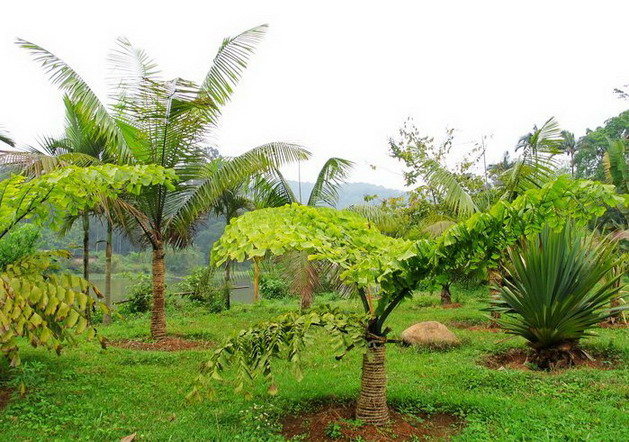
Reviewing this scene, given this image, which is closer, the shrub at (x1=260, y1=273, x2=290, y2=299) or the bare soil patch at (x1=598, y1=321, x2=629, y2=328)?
the bare soil patch at (x1=598, y1=321, x2=629, y2=328)

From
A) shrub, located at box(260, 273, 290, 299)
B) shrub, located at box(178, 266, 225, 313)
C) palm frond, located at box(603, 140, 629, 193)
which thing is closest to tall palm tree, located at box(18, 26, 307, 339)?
shrub, located at box(178, 266, 225, 313)

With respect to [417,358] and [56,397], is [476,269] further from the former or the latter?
[56,397]

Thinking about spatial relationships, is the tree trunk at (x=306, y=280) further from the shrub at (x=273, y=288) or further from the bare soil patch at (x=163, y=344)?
the shrub at (x=273, y=288)

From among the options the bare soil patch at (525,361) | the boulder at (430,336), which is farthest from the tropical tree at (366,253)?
the boulder at (430,336)

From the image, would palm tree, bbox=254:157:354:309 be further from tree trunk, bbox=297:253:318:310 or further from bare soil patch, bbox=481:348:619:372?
bare soil patch, bbox=481:348:619:372

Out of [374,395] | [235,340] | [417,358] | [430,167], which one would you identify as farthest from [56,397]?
[430,167]

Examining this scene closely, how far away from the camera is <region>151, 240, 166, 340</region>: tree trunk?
855 centimetres

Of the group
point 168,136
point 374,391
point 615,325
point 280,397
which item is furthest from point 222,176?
point 615,325

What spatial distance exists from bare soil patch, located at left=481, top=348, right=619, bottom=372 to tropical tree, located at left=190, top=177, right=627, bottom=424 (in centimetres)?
297

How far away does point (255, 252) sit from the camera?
11.8ft

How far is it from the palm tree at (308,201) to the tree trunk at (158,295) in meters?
2.48

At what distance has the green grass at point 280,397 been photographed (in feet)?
13.0

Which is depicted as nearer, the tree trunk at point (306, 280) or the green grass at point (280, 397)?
the green grass at point (280, 397)

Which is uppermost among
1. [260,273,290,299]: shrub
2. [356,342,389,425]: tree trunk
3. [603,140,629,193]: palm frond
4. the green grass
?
[603,140,629,193]: palm frond
